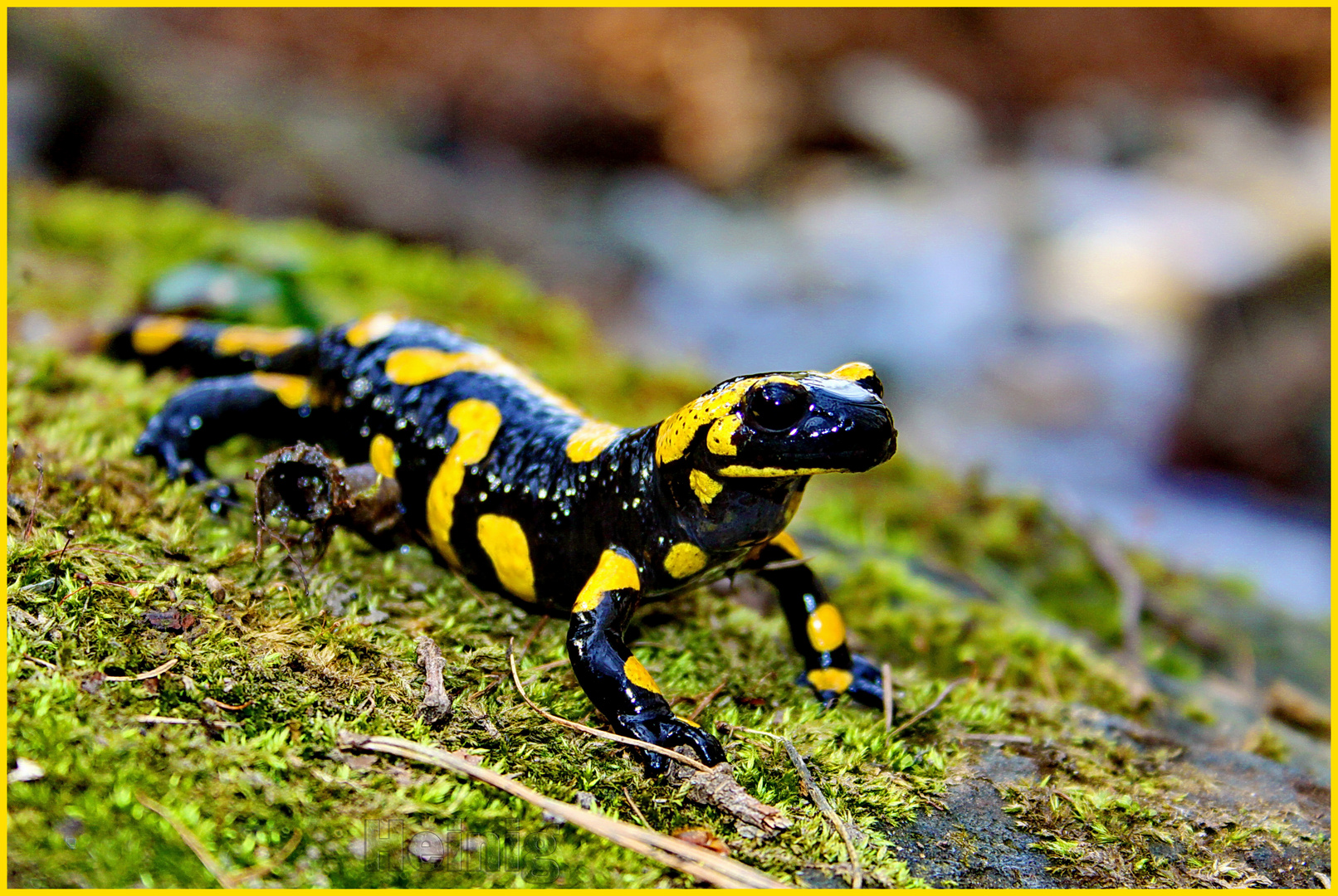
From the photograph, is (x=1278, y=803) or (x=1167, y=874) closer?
(x=1167, y=874)

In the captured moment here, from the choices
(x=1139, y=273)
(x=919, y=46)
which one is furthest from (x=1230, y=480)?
(x=919, y=46)

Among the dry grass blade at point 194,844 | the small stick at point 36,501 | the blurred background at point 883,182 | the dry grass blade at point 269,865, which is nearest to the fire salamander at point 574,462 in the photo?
the small stick at point 36,501

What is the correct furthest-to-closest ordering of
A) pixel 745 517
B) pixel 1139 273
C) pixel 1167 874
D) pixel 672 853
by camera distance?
1. pixel 1139 273
2. pixel 745 517
3. pixel 1167 874
4. pixel 672 853

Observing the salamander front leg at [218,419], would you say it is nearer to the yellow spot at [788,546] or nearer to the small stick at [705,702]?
the small stick at [705,702]

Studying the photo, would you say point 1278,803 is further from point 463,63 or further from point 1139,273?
point 463,63

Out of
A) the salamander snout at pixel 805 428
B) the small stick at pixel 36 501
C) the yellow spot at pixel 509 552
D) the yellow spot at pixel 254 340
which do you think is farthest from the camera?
the yellow spot at pixel 254 340

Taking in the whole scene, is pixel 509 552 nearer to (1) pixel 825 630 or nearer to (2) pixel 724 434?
(2) pixel 724 434

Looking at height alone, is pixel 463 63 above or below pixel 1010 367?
above
